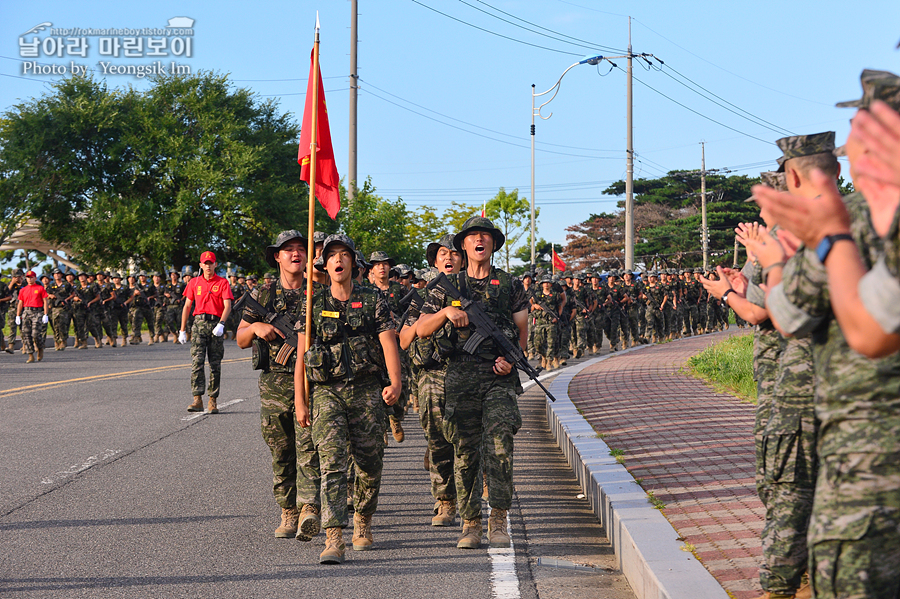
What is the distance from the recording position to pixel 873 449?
2.58 metres

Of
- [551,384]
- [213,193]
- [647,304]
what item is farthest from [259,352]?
[213,193]

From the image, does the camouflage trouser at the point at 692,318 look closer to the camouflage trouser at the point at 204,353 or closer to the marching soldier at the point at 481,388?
the camouflage trouser at the point at 204,353

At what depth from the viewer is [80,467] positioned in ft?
27.8

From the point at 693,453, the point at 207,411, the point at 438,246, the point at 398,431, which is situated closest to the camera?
the point at 693,453

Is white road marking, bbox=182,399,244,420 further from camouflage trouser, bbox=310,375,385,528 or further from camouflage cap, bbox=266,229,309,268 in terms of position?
camouflage trouser, bbox=310,375,385,528

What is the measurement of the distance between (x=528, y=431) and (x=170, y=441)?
417cm

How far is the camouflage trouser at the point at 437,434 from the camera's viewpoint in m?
6.43

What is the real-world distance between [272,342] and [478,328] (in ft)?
5.01

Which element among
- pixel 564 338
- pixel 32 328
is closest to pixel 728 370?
pixel 564 338

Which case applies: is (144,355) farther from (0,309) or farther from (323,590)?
(323,590)

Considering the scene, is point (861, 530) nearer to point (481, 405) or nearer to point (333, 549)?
point (333, 549)

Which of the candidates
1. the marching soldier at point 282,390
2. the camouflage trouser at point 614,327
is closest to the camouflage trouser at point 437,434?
the marching soldier at point 282,390

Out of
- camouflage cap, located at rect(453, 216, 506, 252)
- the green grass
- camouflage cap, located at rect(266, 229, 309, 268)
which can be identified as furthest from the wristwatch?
the green grass

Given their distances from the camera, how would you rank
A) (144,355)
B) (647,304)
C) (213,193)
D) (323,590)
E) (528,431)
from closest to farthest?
(323,590) < (528,431) < (144,355) < (647,304) < (213,193)
